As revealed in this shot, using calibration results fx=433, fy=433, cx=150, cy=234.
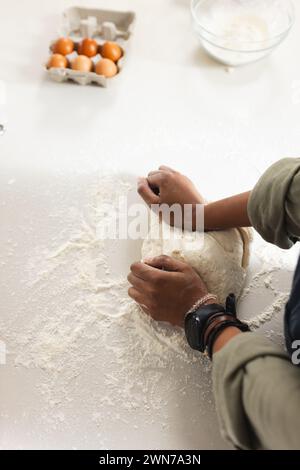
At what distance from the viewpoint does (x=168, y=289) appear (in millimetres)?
748

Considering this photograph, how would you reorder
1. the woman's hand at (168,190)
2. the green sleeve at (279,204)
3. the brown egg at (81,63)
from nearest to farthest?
the green sleeve at (279,204) < the woman's hand at (168,190) < the brown egg at (81,63)

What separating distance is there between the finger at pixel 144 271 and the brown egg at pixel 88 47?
649 millimetres

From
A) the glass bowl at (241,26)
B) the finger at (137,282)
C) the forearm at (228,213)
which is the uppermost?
the glass bowl at (241,26)

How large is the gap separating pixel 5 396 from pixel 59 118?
0.67 meters

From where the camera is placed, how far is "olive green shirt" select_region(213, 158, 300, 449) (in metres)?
0.47

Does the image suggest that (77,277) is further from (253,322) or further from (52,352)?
(253,322)

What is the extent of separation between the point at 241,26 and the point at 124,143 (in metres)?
0.52

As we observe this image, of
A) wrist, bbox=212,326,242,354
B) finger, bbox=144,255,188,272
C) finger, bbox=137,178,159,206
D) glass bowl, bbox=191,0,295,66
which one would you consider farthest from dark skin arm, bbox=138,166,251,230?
glass bowl, bbox=191,0,295,66

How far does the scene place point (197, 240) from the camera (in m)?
0.80

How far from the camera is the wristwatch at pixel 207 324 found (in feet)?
2.23

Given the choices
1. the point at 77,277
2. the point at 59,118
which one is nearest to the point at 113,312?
the point at 77,277

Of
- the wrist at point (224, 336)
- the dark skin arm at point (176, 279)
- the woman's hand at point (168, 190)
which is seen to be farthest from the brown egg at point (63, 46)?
the wrist at point (224, 336)

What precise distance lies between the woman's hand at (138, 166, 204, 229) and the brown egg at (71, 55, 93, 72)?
38cm

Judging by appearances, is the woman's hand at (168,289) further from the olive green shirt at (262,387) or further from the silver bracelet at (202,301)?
the olive green shirt at (262,387)
